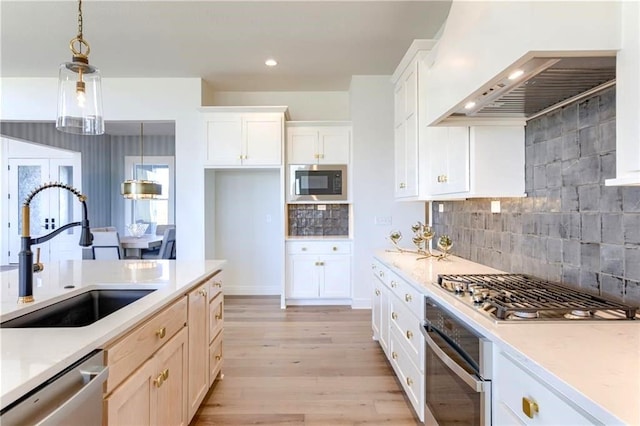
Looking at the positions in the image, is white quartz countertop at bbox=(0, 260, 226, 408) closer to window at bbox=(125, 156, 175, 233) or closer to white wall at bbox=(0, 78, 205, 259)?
white wall at bbox=(0, 78, 205, 259)

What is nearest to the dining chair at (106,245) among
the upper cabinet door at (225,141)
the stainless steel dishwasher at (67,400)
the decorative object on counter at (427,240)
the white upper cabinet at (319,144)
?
the upper cabinet door at (225,141)

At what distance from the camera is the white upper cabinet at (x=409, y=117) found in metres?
2.59

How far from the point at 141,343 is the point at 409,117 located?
2.44 meters

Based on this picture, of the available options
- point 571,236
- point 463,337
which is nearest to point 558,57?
point 571,236

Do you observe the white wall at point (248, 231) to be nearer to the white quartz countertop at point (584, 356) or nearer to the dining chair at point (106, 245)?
the dining chair at point (106, 245)

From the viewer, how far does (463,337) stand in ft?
4.47

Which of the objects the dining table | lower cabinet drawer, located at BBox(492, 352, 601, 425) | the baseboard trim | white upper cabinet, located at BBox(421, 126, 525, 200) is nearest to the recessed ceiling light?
white upper cabinet, located at BBox(421, 126, 525, 200)

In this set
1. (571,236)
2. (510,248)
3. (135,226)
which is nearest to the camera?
(571,236)

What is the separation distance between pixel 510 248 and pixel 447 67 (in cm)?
117

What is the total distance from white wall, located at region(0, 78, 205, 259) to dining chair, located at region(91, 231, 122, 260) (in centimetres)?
111

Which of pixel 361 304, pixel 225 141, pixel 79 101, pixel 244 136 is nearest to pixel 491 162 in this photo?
pixel 79 101

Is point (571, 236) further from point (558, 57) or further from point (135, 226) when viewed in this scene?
point (135, 226)

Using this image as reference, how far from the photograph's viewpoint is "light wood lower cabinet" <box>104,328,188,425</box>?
1.19 meters

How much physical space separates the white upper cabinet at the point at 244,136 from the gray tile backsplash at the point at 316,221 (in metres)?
0.81
